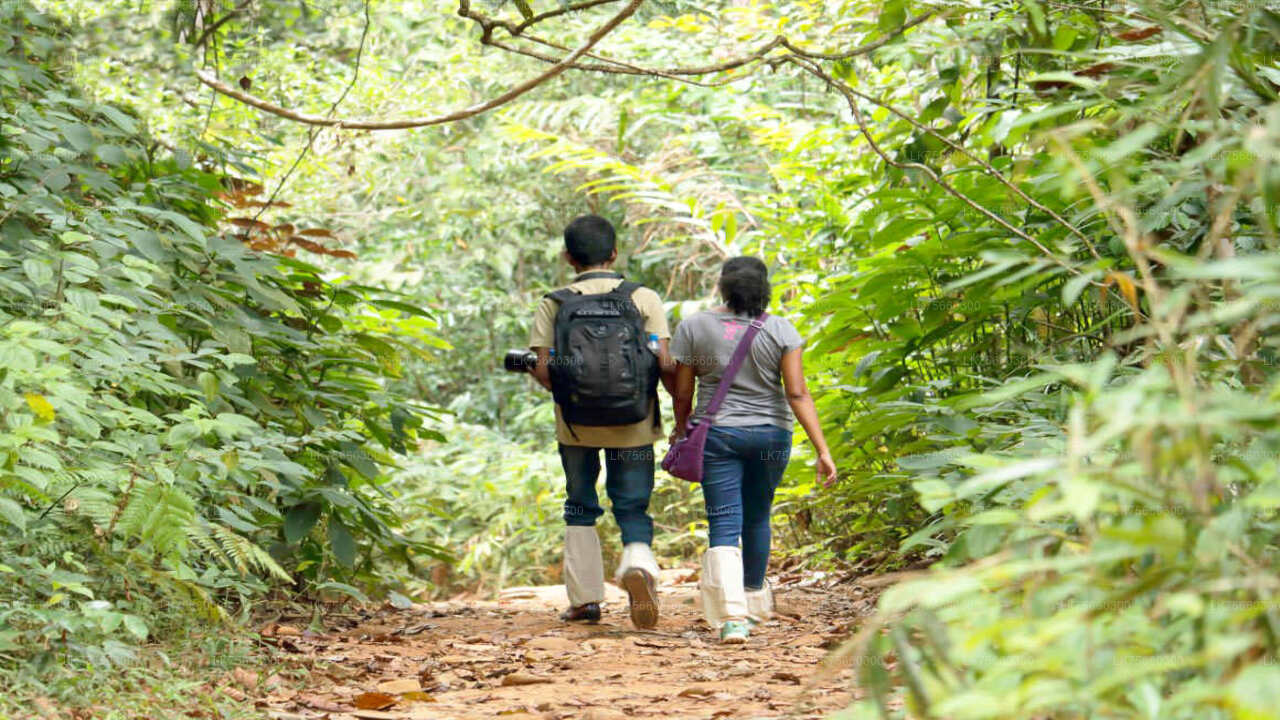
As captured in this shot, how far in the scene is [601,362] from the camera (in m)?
5.17

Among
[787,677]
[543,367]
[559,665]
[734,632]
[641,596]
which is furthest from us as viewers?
[543,367]

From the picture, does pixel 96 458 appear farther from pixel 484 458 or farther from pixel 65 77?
pixel 484 458

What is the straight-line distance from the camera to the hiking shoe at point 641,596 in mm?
5285

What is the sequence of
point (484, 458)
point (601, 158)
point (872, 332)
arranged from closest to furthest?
1. point (872, 332)
2. point (601, 158)
3. point (484, 458)

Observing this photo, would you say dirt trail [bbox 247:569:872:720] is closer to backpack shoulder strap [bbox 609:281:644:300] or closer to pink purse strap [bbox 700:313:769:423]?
pink purse strap [bbox 700:313:769:423]

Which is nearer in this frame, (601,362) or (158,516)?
(158,516)

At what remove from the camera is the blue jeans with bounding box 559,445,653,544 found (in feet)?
17.9

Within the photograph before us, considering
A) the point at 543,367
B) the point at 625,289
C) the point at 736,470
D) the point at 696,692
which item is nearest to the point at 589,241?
the point at 625,289

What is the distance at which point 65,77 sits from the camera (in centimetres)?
552

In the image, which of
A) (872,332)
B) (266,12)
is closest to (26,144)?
(872,332)

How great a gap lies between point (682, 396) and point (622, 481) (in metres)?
0.51

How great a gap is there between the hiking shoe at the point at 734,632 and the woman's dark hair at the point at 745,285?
1324mm

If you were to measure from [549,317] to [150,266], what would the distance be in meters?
1.86

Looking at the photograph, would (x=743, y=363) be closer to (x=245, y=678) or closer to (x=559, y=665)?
(x=559, y=665)
